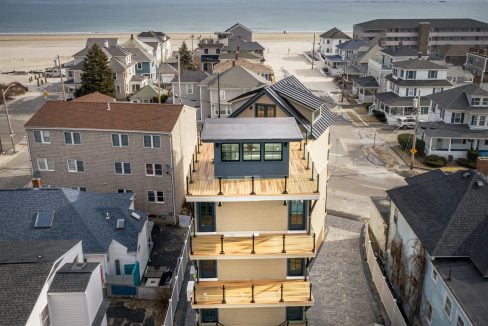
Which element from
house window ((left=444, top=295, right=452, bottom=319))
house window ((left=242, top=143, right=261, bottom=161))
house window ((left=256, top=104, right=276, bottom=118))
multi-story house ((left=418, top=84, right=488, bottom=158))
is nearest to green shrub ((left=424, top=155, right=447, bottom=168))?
multi-story house ((left=418, top=84, right=488, bottom=158))

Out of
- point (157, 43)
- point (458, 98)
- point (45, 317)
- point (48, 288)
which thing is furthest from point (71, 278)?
point (157, 43)

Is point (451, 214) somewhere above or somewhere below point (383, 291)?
above

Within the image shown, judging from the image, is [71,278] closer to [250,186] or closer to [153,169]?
[250,186]

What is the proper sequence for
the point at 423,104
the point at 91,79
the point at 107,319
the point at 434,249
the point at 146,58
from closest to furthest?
the point at 434,249 < the point at 107,319 < the point at 423,104 < the point at 91,79 < the point at 146,58

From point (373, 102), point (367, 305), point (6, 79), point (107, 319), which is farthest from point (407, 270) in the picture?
point (6, 79)

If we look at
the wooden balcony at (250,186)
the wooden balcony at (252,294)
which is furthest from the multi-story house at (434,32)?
the wooden balcony at (252,294)

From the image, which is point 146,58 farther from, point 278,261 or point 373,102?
point 278,261
